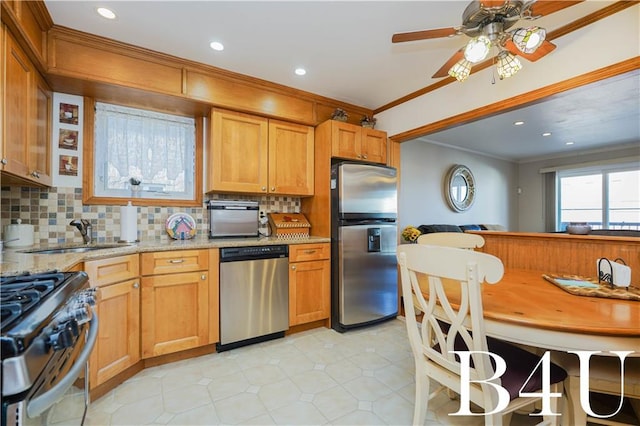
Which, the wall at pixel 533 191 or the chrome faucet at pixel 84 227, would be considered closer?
the chrome faucet at pixel 84 227

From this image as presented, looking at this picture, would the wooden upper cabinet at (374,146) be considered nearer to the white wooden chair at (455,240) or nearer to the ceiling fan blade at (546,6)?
the white wooden chair at (455,240)

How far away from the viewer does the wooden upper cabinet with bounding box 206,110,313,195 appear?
2.55 meters

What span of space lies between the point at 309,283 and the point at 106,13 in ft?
8.23

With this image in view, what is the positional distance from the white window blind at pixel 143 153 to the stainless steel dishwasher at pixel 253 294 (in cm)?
93

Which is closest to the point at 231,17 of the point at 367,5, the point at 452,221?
the point at 367,5

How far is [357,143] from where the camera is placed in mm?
3053

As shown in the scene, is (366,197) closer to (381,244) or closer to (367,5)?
(381,244)

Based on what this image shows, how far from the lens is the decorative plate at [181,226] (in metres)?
2.56

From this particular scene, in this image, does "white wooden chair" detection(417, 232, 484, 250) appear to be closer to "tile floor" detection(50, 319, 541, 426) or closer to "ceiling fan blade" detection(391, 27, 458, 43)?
"tile floor" detection(50, 319, 541, 426)

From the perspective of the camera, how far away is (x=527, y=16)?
1.38 m

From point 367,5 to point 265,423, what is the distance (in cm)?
251

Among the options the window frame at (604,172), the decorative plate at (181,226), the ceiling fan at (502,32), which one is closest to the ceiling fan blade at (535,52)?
the ceiling fan at (502,32)

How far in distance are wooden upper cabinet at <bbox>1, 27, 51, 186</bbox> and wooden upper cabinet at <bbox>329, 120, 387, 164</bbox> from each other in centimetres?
223

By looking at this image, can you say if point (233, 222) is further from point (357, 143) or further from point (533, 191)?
point (533, 191)
